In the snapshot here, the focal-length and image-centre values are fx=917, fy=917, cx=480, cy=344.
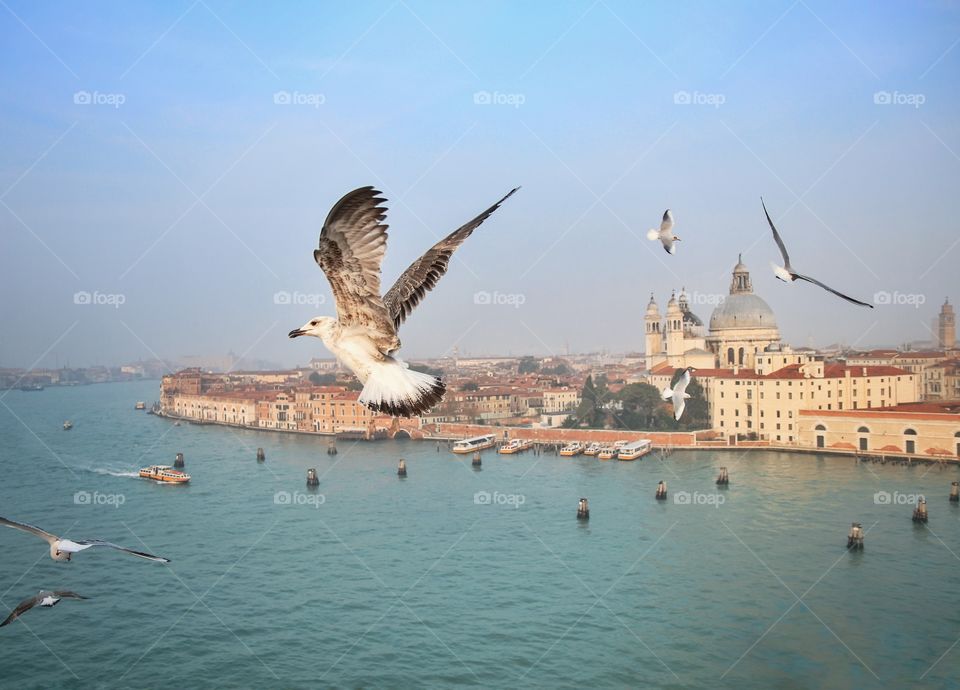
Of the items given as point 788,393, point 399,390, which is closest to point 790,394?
point 788,393

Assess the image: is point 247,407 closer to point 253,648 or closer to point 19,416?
point 19,416

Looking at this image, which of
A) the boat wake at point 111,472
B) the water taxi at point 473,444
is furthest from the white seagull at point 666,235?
the water taxi at point 473,444

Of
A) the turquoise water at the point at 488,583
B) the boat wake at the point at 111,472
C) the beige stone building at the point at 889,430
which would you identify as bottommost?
the turquoise water at the point at 488,583

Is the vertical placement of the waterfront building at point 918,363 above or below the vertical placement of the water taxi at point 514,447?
above

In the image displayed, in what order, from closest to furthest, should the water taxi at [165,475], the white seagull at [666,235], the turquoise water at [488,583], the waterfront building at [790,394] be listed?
the white seagull at [666,235]
the turquoise water at [488,583]
the water taxi at [165,475]
the waterfront building at [790,394]

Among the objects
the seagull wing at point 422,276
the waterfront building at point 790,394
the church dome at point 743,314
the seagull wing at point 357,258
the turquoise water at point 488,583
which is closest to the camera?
the seagull wing at point 357,258

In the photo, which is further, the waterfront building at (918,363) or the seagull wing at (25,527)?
the waterfront building at (918,363)

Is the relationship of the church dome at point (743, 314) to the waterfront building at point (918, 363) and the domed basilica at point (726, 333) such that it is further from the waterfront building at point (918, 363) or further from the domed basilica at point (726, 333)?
the waterfront building at point (918, 363)
